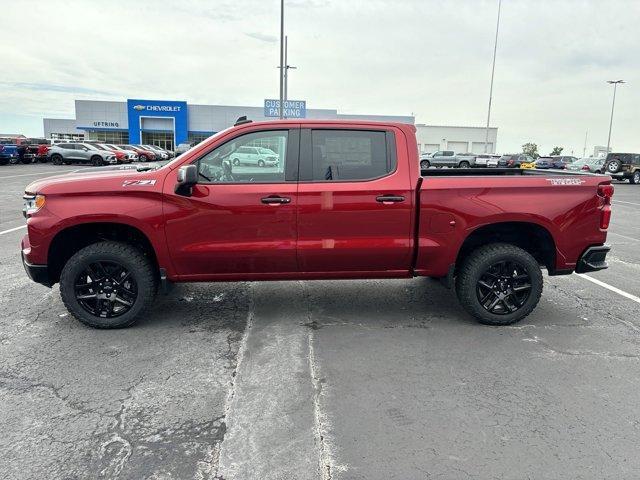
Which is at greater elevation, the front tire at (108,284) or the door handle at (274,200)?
the door handle at (274,200)

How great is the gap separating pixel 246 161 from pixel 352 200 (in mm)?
1045

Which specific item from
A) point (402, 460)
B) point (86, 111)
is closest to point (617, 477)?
point (402, 460)

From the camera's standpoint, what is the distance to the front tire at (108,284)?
180 inches

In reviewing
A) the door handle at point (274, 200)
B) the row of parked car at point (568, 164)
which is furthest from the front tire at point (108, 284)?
the row of parked car at point (568, 164)

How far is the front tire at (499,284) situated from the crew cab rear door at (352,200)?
0.67 meters

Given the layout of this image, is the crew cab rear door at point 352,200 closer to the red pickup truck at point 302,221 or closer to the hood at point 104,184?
the red pickup truck at point 302,221

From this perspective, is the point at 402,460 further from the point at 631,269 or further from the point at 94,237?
the point at 631,269

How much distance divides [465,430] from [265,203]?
97.2 inches

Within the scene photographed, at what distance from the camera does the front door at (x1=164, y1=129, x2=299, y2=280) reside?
453cm

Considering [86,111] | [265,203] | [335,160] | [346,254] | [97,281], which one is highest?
[86,111]

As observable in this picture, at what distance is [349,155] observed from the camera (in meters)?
4.77

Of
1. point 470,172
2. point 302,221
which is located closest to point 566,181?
point 470,172

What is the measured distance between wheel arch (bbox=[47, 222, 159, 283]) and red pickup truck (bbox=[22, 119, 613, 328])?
0.04ft

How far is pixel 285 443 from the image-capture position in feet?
9.86
